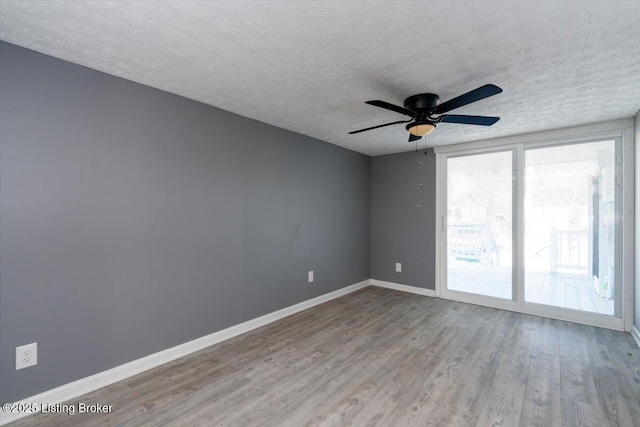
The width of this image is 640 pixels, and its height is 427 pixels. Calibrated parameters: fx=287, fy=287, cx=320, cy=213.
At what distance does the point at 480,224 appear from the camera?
420cm

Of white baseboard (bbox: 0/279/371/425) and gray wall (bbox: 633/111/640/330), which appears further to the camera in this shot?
gray wall (bbox: 633/111/640/330)

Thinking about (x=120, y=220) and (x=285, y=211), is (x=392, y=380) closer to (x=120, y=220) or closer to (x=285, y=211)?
(x=285, y=211)

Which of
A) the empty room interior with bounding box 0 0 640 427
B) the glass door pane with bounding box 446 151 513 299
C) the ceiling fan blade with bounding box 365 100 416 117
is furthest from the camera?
the glass door pane with bounding box 446 151 513 299

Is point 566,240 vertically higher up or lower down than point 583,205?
lower down

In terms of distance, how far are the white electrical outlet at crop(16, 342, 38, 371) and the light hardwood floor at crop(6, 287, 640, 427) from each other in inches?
12.9

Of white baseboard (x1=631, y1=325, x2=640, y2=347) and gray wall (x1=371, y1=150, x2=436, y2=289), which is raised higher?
gray wall (x1=371, y1=150, x2=436, y2=289)

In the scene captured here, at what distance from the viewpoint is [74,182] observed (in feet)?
6.77

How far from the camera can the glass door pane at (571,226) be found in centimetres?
336

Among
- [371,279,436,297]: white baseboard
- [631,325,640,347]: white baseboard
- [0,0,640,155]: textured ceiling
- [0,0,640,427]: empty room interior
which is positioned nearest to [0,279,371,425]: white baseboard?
[0,0,640,427]: empty room interior

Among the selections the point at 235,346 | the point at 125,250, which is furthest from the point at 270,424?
the point at 125,250

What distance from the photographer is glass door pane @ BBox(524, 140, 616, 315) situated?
336 cm

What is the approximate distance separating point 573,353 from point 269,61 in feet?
12.1

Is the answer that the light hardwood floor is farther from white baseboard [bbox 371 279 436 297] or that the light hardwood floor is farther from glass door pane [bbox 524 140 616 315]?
white baseboard [bbox 371 279 436 297]

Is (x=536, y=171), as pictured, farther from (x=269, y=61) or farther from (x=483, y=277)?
(x=269, y=61)
